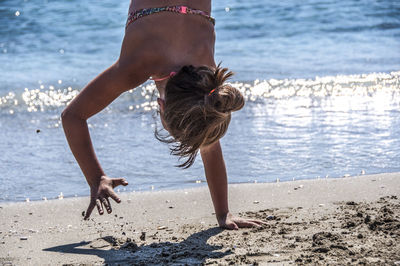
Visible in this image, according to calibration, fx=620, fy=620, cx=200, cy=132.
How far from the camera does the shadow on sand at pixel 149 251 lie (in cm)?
282

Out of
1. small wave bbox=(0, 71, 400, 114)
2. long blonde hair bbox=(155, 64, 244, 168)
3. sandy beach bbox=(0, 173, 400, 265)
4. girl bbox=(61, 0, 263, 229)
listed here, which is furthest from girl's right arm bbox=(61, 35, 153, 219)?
small wave bbox=(0, 71, 400, 114)

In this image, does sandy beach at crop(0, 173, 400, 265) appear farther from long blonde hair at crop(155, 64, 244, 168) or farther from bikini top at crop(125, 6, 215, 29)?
bikini top at crop(125, 6, 215, 29)

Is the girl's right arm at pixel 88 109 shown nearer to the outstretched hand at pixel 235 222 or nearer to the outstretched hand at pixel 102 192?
the outstretched hand at pixel 102 192

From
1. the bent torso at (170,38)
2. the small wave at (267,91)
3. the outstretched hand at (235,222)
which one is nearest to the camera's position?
the bent torso at (170,38)

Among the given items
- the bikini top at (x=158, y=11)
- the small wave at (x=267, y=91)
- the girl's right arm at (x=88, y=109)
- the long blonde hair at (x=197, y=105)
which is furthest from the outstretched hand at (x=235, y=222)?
the small wave at (x=267, y=91)

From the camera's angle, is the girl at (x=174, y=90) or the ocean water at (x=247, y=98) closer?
the girl at (x=174, y=90)

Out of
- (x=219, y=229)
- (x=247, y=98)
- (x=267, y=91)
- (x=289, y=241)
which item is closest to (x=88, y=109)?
(x=219, y=229)

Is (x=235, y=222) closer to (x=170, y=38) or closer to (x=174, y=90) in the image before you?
(x=174, y=90)

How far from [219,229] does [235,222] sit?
0.32 ft

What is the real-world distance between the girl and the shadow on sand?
22cm

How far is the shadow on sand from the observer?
2824 millimetres

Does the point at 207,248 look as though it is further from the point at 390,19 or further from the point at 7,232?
the point at 390,19

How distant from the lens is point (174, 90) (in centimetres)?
281

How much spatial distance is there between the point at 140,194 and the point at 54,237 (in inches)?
30.6
